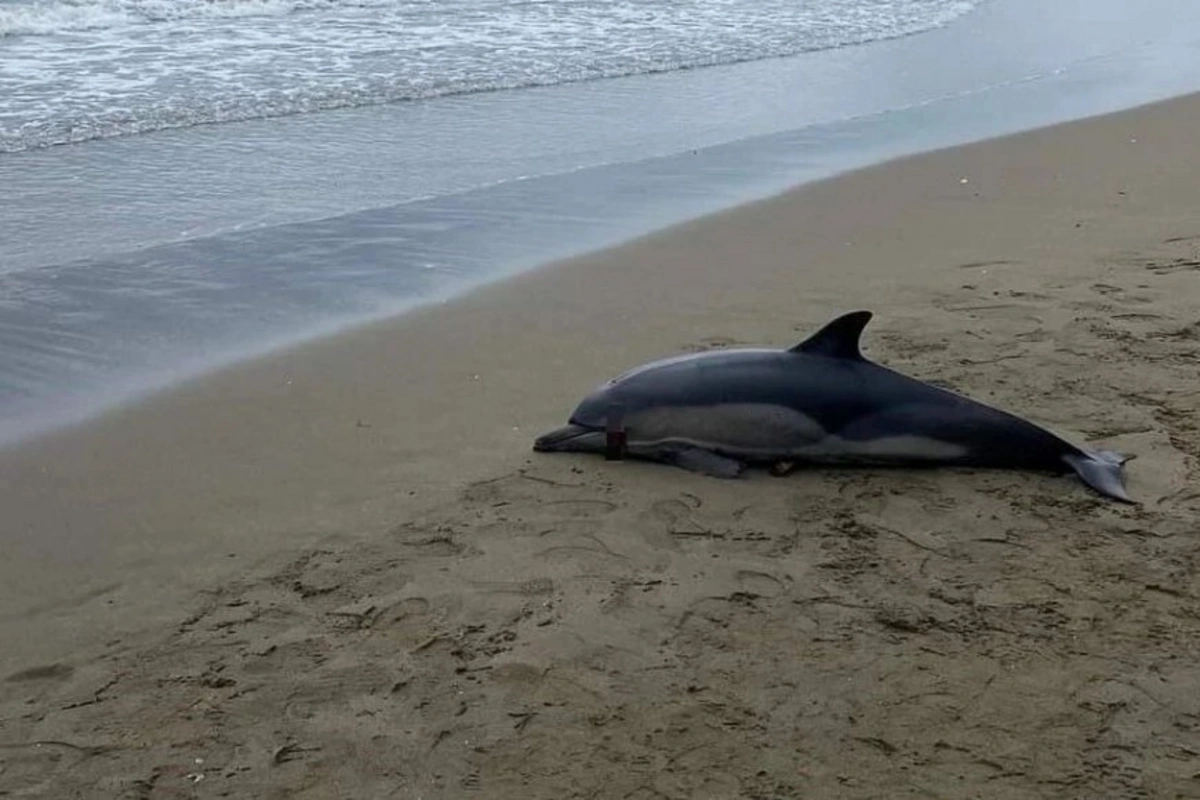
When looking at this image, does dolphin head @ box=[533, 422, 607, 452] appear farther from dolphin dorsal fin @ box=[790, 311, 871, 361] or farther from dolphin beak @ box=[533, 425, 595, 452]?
dolphin dorsal fin @ box=[790, 311, 871, 361]

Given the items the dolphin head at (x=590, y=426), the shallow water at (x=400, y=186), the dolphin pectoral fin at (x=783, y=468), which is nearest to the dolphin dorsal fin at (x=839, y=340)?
the dolphin pectoral fin at (x=783, y=468)

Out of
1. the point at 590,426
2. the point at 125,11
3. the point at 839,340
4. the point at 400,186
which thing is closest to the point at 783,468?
the point at 839,340

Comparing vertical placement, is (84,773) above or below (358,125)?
below

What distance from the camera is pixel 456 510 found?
16.7 feet

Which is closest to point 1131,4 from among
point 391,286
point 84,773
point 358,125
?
point 358,125

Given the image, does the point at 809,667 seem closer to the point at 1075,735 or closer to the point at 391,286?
the point at 1075,735

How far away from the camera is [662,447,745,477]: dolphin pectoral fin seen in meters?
5.30

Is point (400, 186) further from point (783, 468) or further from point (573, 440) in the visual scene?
point (783, 468)

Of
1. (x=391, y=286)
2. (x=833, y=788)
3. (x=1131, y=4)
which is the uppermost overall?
(x=1131, y=4)

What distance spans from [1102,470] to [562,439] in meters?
1.90

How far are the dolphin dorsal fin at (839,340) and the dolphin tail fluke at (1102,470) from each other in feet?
2.73

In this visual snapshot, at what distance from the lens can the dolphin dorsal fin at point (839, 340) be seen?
519cm

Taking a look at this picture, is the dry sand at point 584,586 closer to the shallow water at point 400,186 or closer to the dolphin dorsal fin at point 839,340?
the dolphin dorsal fin at point 839,340

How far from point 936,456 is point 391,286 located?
11.0 feet
